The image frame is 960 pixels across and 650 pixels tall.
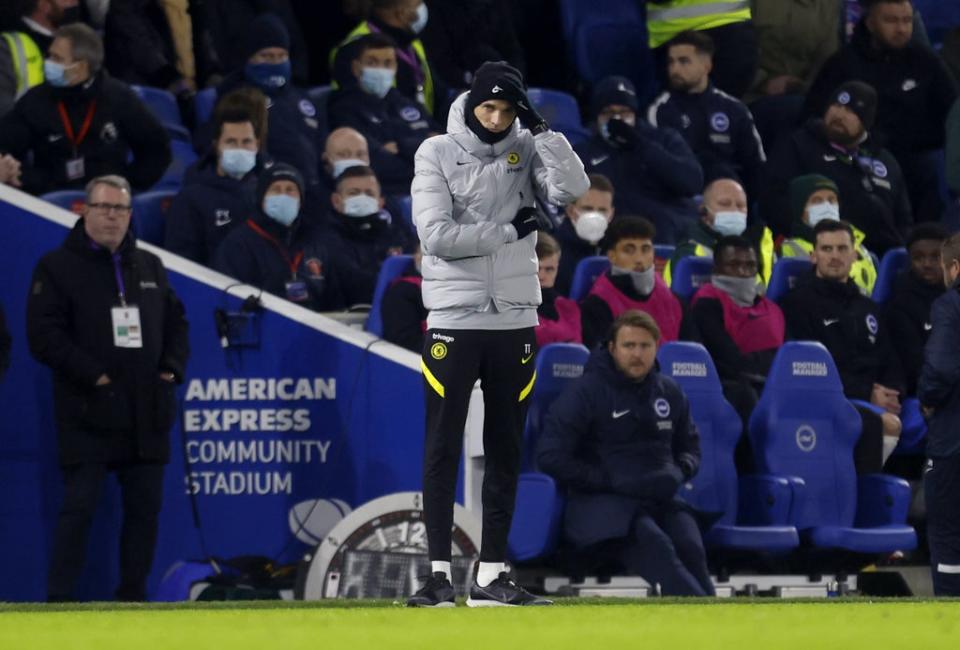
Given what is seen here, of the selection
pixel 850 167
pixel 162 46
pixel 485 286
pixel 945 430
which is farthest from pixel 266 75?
pixel 485 286

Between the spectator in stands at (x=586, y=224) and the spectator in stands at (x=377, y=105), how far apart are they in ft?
4.44

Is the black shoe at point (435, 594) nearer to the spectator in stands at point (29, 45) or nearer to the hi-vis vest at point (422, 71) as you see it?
the spectator in stands at point (29, 45)

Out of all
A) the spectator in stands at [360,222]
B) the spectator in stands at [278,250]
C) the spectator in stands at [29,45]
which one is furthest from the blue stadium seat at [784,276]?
the spectator in stands at [29,45]

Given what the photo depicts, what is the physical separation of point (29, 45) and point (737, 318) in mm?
4081

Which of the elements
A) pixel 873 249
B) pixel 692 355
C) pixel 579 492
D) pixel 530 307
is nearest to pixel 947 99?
pixel 873 249

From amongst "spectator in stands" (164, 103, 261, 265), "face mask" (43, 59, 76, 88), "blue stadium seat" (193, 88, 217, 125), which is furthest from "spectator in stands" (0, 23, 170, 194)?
"blue stadium seat" (193, 88, 217, 125)

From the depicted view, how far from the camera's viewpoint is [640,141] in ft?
40.8

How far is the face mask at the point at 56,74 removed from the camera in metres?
10.9

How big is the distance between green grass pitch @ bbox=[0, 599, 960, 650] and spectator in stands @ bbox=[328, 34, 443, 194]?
6.07 m

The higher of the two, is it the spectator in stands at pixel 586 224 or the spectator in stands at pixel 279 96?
the spectator in stands at pixel 279 96

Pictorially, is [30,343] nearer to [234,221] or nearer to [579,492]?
[234,221]


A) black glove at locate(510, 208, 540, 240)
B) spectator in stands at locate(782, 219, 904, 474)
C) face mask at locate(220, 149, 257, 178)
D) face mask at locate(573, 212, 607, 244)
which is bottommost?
spectator in stands at locate(782, 219, 904, 474)

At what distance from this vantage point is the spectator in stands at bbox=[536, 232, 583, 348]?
1033cm

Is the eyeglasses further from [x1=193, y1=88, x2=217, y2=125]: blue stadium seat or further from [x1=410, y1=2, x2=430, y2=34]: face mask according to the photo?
[x1=410, y1=2, x2=430, y2=34]: face mask
